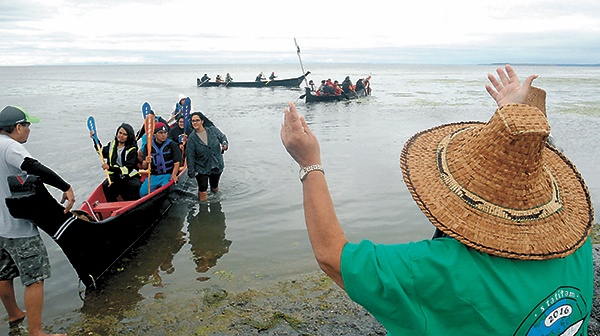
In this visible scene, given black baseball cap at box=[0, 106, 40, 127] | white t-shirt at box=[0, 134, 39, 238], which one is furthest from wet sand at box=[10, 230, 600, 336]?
black baseball cap at box=[0, 106, 40, 127]

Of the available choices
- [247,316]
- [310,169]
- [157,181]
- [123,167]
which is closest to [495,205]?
[310,169]

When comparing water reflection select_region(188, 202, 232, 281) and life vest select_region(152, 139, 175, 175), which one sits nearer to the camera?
water reflection select_region(188, 202, 232, 281)

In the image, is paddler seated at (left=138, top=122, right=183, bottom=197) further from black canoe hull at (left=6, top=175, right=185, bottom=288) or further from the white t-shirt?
the white t-shirt

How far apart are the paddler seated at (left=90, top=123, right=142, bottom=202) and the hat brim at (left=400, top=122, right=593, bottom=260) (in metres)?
6.33

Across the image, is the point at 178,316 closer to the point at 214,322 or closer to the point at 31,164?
the point at 214,322

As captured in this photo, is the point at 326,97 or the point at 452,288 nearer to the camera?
the point at 452,288

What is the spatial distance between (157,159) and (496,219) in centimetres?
726

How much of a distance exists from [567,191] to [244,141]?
49.5ft

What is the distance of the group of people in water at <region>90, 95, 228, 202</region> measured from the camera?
6.99m

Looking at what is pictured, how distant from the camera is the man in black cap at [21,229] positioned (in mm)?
3688

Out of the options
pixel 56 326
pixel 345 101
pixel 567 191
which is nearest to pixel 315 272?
pixel 56 326

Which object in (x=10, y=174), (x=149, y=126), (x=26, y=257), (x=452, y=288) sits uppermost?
(x=452, y=288)

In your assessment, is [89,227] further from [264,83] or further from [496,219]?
[264,83]

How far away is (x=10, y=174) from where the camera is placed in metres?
3.77
